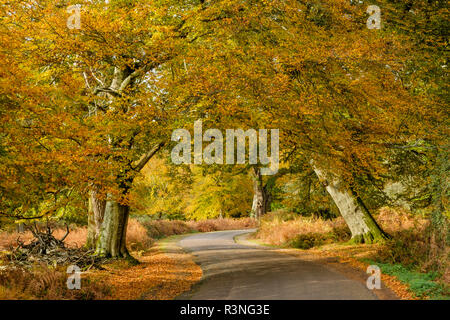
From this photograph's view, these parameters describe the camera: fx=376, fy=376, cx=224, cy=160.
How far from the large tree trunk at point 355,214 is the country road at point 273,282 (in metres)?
3.55

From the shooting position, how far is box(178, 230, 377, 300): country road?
8.87 m

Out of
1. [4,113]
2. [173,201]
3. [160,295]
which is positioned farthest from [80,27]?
[173,201]

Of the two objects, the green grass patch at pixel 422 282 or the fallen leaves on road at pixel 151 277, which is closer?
the green grass patch at pixel 422 282

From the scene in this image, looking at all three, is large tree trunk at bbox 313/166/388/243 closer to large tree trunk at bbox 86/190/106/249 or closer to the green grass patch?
the green grass patch

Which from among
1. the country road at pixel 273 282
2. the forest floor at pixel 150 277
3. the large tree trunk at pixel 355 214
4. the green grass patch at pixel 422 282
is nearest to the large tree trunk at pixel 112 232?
the forest floor at pixel 150 277

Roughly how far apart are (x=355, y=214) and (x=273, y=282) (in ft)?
27.2

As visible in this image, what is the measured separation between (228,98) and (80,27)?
506cm

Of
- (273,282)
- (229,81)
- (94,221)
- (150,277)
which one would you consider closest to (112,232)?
(94,221)

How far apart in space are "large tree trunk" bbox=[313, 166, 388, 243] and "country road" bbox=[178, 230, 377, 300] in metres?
3.55

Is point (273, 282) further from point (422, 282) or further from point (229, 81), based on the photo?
point (229, 81)

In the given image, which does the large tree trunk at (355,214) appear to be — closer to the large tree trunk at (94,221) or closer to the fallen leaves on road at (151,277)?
the fallen leaves on road at (151,277)

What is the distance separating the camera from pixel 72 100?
12.8 meters

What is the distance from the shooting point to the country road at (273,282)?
349 inches

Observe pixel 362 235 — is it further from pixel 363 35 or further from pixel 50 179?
pixel 50 179
